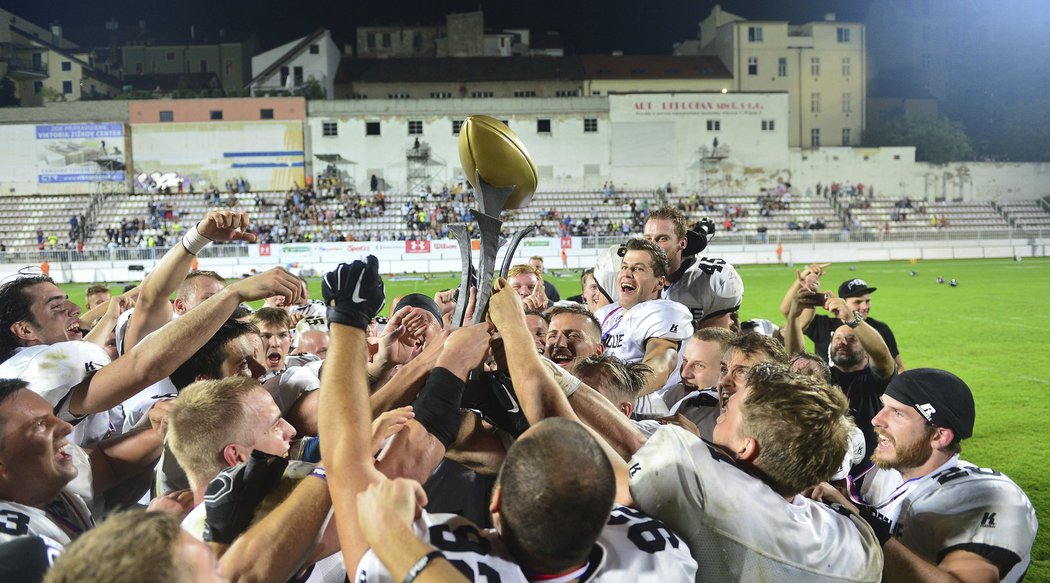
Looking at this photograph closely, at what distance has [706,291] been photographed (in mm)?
6152

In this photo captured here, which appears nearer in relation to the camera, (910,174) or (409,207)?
(409,207)

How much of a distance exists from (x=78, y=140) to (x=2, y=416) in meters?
58.0

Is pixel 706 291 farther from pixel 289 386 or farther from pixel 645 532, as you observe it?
pixel 645 532

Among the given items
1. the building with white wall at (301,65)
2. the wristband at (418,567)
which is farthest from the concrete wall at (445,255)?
the building with white wall at (301,65)

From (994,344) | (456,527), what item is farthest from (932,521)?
(994,344)

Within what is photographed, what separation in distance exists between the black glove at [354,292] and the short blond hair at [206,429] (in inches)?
Answer: 25.8

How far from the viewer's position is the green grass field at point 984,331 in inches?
301

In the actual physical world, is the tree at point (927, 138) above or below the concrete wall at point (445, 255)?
above

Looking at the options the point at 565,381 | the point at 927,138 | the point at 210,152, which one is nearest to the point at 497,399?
the point at 565,381

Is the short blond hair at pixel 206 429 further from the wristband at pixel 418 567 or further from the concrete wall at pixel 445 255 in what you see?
the concrete wall at pixel 445 255

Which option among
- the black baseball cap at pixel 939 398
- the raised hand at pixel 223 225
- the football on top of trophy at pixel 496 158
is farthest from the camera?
the raised hand at pixel 223 225

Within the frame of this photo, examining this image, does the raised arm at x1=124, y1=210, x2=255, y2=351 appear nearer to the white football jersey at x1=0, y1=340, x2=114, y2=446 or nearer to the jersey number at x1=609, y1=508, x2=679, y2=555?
the white football jersey at x1=0, y1=340, x2=114, y2=446

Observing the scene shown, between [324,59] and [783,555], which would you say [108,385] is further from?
[324,59]

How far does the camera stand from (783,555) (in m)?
2.28
